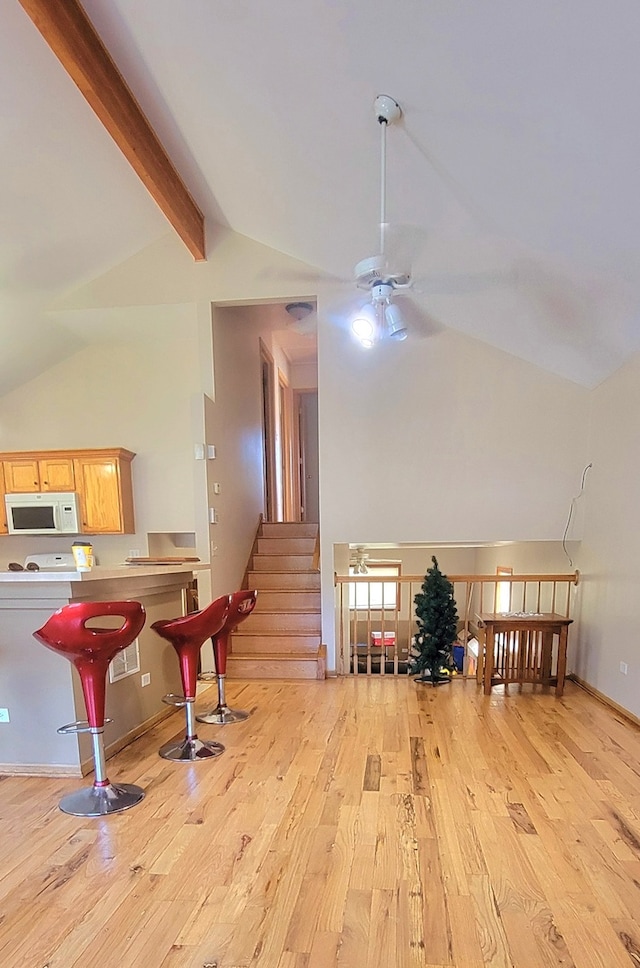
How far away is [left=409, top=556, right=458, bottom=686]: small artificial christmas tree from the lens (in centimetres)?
436

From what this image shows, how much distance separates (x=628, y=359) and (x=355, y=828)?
3.65 m

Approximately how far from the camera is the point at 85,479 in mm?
5316

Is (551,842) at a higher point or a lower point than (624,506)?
lower

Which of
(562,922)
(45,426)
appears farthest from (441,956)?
(45,426)

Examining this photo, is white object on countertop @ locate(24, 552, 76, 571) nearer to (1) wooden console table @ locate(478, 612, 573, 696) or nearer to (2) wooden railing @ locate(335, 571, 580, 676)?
(2) wooden railing @ locate(335, 571, 580, 676)

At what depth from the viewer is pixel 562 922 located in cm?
173

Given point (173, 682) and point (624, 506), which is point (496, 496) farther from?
point (173, 682)

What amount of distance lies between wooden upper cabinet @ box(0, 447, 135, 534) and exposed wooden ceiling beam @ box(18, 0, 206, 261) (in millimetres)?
2405

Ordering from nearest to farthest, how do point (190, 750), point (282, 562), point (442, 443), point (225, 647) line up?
1. point (190, 750)
2. point (225, 647)
3. point (442, 443)
4. point (282, 562)

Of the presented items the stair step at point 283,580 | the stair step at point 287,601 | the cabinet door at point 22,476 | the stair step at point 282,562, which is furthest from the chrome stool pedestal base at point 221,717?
the cabinet door at point 22,476

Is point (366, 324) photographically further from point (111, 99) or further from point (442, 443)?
point (111, 99)

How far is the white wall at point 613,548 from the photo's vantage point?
11.9 feet

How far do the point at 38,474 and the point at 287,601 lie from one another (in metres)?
3.03

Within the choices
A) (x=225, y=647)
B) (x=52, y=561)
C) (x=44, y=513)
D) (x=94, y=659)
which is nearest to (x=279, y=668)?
(x=225, y=647)
